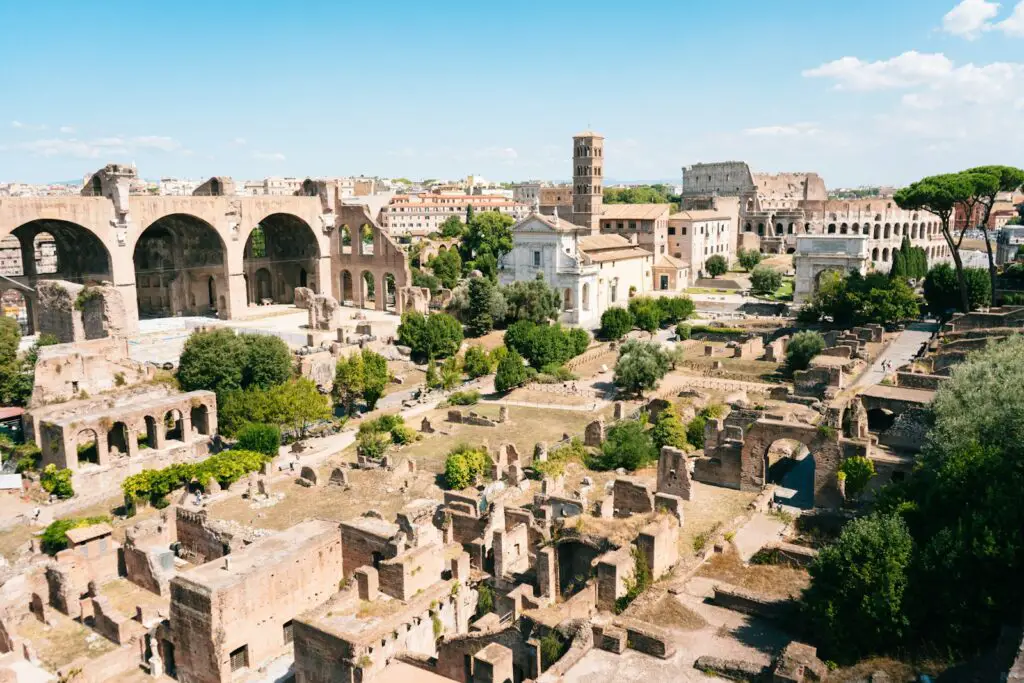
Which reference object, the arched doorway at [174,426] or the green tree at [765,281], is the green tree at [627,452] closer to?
the arched doorway at [174,426]

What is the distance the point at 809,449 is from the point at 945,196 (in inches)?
1151

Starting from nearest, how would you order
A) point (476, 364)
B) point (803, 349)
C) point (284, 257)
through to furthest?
point (803, 349)
point (476, 364)
point (284, 257)

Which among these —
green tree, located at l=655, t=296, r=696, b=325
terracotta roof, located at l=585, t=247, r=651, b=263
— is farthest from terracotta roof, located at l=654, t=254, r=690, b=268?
green tree, located at l=655, t=296, r=696, b=325

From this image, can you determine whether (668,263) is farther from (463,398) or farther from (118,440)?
(118,440)

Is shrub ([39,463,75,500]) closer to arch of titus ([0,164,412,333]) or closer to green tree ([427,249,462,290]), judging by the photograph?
arch of titus ([0,164,412,333])

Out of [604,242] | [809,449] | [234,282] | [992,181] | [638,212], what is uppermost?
[992,181]

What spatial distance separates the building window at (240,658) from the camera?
1683 cm

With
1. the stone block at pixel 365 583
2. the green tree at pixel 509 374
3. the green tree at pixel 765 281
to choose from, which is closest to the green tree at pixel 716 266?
the green tree at pixel 765 281

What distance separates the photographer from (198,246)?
184ft

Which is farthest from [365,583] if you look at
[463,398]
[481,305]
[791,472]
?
[481,305]

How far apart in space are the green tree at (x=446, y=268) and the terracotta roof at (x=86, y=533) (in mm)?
48747

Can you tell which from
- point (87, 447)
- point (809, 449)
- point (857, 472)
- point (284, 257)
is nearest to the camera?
point (857, 472)

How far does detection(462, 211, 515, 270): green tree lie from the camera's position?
252 ft

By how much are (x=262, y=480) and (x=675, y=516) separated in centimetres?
1466
